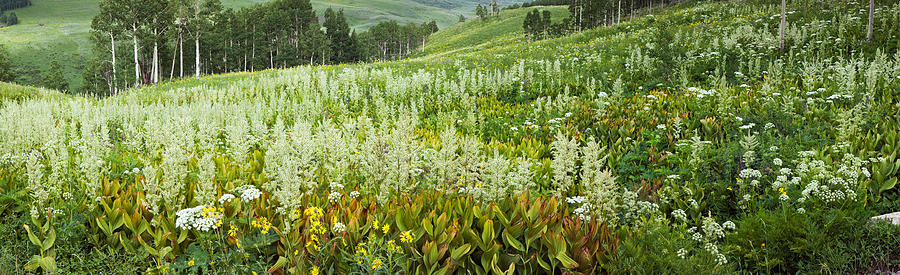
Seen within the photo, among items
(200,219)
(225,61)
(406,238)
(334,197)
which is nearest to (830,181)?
(406,238)

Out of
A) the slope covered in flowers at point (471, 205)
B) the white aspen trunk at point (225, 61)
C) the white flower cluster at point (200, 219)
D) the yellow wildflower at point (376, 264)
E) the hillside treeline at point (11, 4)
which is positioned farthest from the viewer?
the hillside treeline at point (11, 4)

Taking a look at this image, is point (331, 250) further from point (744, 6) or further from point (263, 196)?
point (744, 6)

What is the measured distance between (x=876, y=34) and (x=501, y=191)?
53.2 ft

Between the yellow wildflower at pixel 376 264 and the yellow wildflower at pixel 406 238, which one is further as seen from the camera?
the yellow wildflower at pixel 406 238

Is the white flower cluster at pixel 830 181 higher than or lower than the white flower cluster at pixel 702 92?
lower

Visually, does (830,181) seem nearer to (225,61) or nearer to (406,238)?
(406,238)

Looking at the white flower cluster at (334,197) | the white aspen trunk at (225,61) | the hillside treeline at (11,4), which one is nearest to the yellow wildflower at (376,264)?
the white flower cluster at (334,197)

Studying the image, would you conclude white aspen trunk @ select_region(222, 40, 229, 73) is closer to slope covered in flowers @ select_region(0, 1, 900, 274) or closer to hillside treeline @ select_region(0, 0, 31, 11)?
slope covered in flowers @ select_region(0, 1, 900, 274)

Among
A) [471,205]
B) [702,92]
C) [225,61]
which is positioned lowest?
[471,205]

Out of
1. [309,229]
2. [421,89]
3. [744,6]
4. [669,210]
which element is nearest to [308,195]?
[309,229]

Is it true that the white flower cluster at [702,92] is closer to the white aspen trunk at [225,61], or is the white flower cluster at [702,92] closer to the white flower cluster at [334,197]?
the white flower cluster at [334,197]

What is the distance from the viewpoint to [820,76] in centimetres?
923

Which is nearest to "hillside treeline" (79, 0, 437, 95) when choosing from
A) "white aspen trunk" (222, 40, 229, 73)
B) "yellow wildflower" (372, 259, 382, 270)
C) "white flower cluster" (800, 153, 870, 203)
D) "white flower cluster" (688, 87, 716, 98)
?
"white aspen trunk" (222, 40, 229, 73)

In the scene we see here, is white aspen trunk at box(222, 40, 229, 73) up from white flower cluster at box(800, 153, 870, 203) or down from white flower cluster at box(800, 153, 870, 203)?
up
